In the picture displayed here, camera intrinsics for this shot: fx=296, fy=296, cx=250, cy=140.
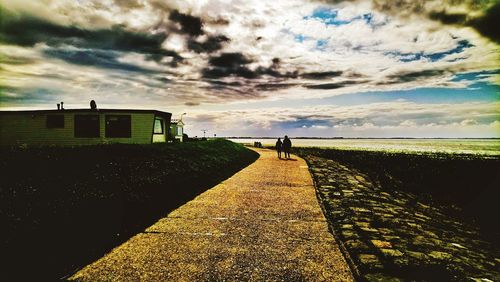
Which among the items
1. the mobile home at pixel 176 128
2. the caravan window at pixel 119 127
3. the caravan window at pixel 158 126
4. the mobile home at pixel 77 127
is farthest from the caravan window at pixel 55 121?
the mobile home at pixel 176 128

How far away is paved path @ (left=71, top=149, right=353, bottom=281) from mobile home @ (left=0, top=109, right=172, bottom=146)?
52.9ft

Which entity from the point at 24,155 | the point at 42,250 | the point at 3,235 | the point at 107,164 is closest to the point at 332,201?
the point at 42,250

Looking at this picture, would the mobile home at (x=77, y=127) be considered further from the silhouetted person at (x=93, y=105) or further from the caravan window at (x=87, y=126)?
the silhouetted person at (x=93, y=105)

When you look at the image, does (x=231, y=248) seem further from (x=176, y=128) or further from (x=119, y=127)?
(x=176, y=128)

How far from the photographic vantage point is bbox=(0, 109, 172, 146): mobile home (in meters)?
22.1

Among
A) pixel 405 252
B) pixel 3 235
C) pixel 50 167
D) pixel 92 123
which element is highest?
pixel 92 123

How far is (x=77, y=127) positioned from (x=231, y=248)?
70.8 feet

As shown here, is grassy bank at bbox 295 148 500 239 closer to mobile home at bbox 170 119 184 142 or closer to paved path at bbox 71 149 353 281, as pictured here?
paved path at bbox 71 149 353 281

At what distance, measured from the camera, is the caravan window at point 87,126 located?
72.6 feet

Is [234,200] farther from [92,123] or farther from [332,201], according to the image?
[92,123]

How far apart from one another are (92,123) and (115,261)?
2049 centimetres

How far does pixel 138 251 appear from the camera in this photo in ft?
15.8

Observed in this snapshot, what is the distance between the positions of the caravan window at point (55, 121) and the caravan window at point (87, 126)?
1169 millimetres

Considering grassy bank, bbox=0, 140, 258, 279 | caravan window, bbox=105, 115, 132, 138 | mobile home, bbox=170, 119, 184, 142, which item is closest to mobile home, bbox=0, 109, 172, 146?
caravan window, bbox=105, 115, 132, 138
